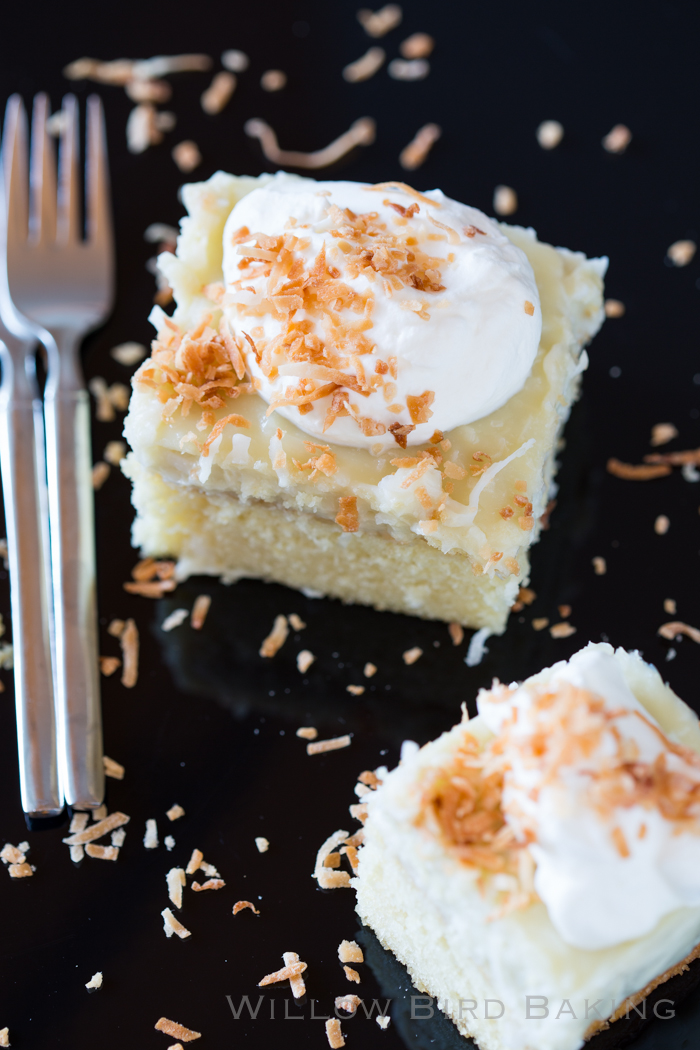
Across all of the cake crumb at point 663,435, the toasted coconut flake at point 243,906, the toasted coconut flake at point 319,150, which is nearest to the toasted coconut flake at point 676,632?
the cake crumb at point 663,435

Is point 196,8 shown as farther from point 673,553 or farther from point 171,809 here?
point 171,809

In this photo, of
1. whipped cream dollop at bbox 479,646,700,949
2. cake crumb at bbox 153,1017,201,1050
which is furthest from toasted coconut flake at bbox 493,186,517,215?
cake crumb at bbox 153,1017,201,1050

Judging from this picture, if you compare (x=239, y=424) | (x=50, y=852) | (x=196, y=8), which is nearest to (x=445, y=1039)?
(x=50, y=852)

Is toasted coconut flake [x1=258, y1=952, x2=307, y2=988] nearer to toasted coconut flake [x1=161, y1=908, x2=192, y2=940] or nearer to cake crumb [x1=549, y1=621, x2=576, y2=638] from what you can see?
toasted coconut flake [x1=161, y1=908, x2=192, y2=940]

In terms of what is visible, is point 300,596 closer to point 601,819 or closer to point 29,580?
point 29,580

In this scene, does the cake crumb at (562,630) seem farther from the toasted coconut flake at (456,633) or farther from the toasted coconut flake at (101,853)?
the toasted coconut flake at (101,853)

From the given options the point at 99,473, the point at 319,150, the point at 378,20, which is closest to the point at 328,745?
the point at 99,473
